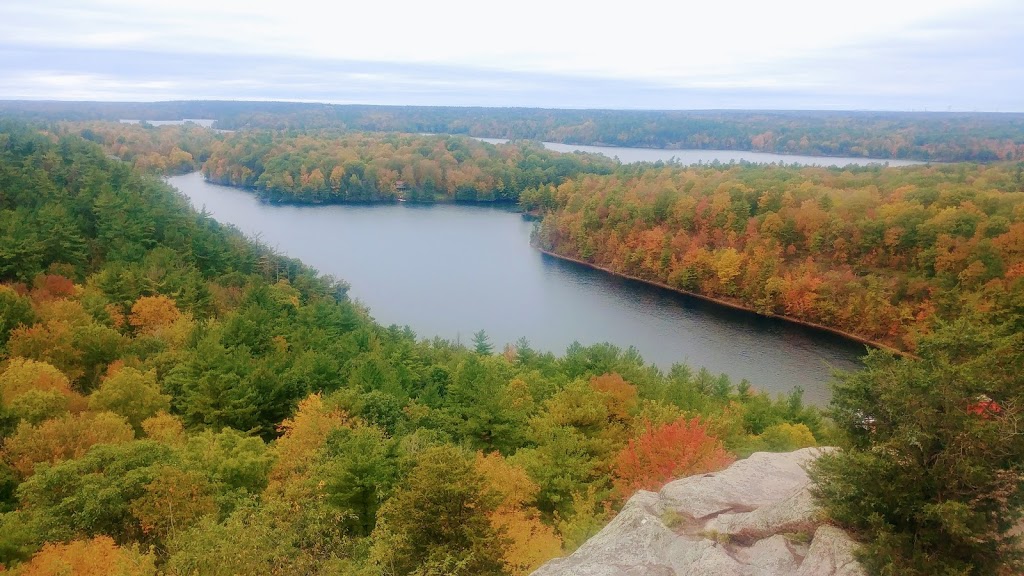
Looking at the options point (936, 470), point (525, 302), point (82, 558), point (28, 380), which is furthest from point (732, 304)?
point (82, 558)

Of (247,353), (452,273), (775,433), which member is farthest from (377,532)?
(452,273)

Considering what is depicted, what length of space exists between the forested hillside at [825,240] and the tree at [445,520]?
100 ft

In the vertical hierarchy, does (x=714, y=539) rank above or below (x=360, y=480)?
above

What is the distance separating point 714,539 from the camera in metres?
8.15

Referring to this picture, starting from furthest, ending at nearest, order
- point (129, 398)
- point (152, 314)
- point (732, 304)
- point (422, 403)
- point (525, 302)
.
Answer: point (732, 304) < point (525, 302) < point (152, 314) < point (422, 403) < point (129, 398)

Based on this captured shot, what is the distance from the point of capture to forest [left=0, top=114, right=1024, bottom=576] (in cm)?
802

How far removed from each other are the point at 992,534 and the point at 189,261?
4133 cm

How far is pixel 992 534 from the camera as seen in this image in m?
7.18

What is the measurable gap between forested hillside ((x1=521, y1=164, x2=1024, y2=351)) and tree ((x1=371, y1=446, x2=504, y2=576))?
30498mm

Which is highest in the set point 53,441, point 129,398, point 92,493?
point 92,493

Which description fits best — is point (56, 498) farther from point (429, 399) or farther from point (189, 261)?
point (189, 261)

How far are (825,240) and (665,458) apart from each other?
1685 inches

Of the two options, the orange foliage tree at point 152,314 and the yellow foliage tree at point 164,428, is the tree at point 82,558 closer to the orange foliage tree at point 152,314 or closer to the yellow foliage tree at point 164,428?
the yellow foliage tree at point 164,428

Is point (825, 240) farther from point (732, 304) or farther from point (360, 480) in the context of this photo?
point (360, 480)
